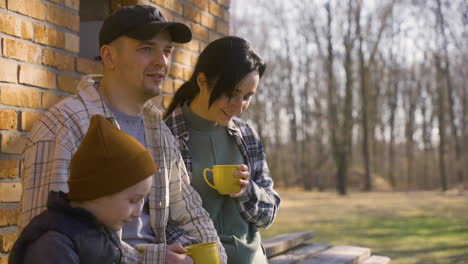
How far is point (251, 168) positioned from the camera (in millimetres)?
3287

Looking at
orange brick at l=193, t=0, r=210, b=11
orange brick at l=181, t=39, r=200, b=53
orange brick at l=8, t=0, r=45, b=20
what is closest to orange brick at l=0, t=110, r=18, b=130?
orange brick at l=8, t=0, r=45, b=20

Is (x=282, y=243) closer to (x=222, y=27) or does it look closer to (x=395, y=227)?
(x=222, y=27)

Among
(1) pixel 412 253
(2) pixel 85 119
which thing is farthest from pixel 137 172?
(1) pixel 412 253

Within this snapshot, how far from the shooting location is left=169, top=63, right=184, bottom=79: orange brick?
428 cm

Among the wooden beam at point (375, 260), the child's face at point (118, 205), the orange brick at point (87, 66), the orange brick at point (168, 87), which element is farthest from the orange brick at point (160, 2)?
the wooden beam at point (375, 260)

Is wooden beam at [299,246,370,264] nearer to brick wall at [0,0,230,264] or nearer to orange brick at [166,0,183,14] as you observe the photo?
orange brick at [166,0,183,14]

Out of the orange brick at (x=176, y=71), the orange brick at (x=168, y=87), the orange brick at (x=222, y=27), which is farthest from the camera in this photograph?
the orange brick at (x=222, y=27)

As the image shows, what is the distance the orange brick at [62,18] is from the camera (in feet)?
10.2

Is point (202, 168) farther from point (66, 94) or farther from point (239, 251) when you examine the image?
point (66, 94)

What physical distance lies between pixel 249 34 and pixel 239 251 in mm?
23723

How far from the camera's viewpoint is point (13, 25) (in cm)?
282

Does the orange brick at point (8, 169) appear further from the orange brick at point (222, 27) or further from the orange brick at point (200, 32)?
the orange brick at point (222, 27)

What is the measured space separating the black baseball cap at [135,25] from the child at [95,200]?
2.29 feet

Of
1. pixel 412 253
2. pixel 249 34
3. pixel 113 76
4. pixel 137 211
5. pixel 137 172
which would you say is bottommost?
pixel 412 253
